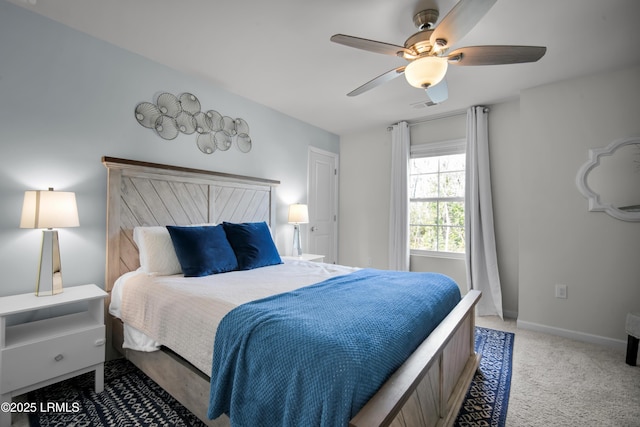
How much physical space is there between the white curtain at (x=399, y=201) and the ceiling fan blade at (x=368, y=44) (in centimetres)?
239

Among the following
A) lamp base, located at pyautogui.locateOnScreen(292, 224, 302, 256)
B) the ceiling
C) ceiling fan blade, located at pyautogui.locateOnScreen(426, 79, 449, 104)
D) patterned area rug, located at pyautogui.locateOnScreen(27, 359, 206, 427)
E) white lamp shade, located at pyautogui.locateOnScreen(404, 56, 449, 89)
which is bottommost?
patterned area rug, located at pyautogui.locateOnScreen(27, 359, 206, 427)

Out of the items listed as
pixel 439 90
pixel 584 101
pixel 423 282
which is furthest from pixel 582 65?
pixel 423 282

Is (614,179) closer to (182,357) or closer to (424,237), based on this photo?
(424,237)

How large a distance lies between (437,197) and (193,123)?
3156 mm

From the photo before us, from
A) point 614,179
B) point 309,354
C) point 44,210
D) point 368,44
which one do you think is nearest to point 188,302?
point 309,354

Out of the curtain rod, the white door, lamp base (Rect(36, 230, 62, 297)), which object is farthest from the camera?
the white door

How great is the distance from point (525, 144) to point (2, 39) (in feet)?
14.5

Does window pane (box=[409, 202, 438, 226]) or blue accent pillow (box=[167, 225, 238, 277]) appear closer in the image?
blue accent pillow (box=[167, 225, 238, 277])

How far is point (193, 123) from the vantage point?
2.95 meters

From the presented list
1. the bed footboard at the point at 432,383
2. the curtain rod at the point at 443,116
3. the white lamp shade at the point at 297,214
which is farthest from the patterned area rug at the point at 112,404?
the curtain rod at the point at 443,116

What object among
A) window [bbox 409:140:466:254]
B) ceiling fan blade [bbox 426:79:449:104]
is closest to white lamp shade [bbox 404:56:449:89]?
ceiling fan blade [bbox 426:79:449:104]

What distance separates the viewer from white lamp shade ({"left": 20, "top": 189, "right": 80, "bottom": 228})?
5.97 feet

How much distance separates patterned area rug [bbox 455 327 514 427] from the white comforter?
46.8 inches

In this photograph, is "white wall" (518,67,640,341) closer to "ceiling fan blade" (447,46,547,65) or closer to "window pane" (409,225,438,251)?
"window pane" (409,225,438,251)
